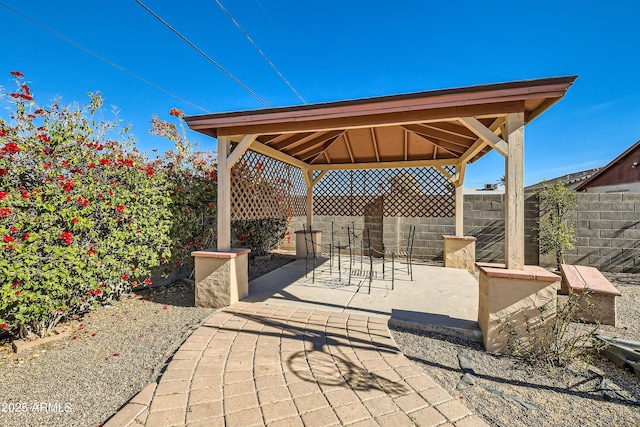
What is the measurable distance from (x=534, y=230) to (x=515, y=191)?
4357 mm

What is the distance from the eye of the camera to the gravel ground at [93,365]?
5.95ft

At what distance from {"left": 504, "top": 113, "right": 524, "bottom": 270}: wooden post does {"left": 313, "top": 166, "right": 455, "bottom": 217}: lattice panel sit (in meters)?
3.52

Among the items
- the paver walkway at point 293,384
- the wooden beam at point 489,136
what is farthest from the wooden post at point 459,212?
the paver walkway at point 293,384

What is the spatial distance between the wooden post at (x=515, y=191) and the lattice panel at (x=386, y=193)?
3.52 m

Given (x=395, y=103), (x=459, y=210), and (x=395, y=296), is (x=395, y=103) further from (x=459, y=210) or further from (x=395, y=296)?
(x=459, y=210)

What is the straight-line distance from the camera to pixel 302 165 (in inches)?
259

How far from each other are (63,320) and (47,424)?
187 cm

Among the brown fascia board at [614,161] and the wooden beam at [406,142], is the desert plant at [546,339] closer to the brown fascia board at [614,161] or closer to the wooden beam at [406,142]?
the wooden beam at [406,142]

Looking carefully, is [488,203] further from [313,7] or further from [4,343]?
[4,343]

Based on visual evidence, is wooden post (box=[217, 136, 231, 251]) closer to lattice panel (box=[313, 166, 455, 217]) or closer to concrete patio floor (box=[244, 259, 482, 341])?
concrete patio floor (box=[244, 259, 482, 341])

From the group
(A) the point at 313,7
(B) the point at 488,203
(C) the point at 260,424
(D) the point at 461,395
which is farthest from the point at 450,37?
(C) the point at 260,424

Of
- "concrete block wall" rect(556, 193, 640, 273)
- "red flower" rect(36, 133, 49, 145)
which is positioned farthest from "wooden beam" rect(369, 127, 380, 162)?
"concrete block wall" rect(556, 193, 640, 273)

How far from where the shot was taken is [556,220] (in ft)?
19.1

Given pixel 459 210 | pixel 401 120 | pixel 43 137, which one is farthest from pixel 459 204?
pixel 43 137
